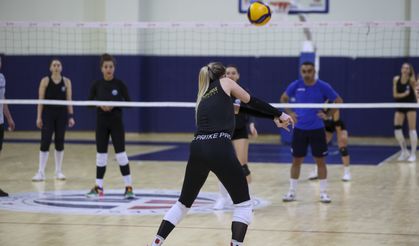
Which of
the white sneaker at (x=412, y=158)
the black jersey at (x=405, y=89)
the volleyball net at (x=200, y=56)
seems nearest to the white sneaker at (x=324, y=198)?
the white sneaker at (x=412, y=158)

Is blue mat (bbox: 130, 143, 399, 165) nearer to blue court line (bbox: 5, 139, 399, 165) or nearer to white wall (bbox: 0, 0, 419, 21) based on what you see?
blue court line (bbox: 5, 139, 399, 165)

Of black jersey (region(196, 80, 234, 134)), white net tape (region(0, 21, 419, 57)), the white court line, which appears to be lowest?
the white court line

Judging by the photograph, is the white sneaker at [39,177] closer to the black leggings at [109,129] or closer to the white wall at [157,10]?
the black leggings at [109,129]

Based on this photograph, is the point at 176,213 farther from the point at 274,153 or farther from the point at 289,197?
the point at 274,153

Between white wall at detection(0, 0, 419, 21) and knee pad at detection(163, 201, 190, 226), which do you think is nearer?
knee pad at detection(163, 201, 190, 226)

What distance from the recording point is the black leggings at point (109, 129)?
10.5 meters

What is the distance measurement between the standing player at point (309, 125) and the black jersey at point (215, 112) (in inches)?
152

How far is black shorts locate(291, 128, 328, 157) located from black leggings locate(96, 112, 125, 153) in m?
2.53

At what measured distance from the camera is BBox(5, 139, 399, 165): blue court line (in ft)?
53.7

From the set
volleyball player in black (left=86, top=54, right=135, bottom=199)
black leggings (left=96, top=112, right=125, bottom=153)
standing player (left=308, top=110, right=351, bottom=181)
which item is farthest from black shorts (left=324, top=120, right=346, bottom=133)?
black leggings (left=96, top=112, right=125, bottom=153)

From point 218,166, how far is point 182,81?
56.1 ft

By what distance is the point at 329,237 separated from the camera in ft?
26.7

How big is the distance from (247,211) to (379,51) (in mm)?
16519

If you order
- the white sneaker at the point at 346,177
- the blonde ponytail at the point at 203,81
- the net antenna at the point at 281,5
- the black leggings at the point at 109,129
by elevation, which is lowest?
the white sneaker at the point at 346,177
